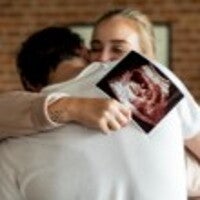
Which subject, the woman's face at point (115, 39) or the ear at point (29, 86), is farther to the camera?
the woman's face at point (115, 39)

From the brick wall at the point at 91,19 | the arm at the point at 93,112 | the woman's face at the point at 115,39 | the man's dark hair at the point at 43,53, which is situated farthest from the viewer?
the brick wall at the point at 91,19

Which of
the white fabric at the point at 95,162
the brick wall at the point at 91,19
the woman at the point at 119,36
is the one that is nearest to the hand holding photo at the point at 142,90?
the white fabric at the point at 95,162

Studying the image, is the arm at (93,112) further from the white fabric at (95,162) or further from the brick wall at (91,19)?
the brick wall at (91,19)

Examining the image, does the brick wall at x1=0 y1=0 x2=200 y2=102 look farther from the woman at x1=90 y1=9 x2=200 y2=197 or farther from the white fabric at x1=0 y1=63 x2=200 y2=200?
the white fabric at x1=0 y1=63 x2=200 y2=200

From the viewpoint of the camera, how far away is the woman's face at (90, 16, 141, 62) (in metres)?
1.78

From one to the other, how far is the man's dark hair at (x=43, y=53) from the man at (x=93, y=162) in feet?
0.59

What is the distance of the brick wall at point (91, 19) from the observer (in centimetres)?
553

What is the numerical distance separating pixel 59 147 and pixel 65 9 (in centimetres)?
438

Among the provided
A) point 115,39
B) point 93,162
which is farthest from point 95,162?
point 115,39

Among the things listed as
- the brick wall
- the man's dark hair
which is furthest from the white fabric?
the brick wall

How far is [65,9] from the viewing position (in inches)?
221

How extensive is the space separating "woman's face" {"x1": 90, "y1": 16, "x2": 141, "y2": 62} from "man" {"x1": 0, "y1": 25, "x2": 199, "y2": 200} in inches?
15.2

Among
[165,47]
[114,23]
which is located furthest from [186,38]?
[114,23]

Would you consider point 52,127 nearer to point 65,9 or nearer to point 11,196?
point 11,196
